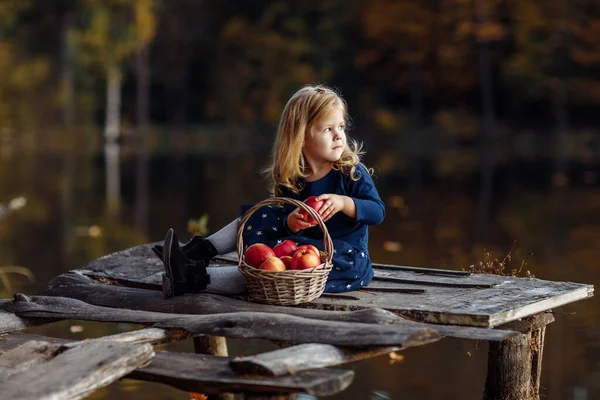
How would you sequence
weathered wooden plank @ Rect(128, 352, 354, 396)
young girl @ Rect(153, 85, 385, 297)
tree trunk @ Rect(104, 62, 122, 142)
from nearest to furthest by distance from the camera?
weathered wooden plank @ Rect(128, 352, 354, 396), young girl @ Rect(153, 85, 385, 297), tree trunk @ Rect(104, 62, 122, 142)

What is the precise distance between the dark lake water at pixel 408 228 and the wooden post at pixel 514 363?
1.83 ft

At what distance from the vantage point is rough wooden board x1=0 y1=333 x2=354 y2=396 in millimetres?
4191

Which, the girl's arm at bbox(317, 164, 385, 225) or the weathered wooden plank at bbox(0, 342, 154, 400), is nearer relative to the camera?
the weathered wooden plank at bbox(0, 342, 154, 400)

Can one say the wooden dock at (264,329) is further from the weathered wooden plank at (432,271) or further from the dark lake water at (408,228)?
the dark lake water at (408,228)

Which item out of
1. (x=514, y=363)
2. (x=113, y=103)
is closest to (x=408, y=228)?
(x=514, y=363)

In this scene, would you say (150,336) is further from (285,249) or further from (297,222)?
(297,222)

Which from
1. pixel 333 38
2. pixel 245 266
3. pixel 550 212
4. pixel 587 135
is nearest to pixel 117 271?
pixel 245 266

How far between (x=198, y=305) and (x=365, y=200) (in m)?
1.01

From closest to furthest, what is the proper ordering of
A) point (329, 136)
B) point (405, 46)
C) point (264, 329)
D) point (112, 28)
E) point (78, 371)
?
1. point (78, 371)
2. point (264, 329)
3. point (329, 136)
4. point (112, 28)
5. point (405, 46)

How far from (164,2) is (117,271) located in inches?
1354

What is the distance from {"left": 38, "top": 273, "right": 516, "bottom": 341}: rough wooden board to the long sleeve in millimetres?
685

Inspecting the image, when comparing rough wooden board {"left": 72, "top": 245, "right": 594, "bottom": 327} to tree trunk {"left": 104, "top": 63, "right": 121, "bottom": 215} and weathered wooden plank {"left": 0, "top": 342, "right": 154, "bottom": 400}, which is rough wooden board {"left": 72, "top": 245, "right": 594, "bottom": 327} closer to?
weathered wooden plank {"left": 0, "top": 342, "right": 154, "bottom": 400}

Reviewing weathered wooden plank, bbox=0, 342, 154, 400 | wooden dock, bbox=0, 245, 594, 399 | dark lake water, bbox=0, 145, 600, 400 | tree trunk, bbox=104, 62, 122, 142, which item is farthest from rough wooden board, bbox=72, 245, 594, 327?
tree trunk, bbox=104, 62, 122, 142

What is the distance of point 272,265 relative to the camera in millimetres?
5414
